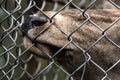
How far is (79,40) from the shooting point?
2.89m

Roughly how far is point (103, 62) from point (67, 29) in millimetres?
362

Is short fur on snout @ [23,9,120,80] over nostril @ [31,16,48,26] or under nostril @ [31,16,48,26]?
under

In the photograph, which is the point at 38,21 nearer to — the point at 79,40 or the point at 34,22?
the point at 34,22

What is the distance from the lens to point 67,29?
9.35 ft

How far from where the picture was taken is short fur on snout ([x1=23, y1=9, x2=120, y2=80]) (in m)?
2.74

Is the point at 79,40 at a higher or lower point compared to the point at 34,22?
lower

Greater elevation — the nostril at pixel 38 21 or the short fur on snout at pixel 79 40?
the nostril at pixel 38 21

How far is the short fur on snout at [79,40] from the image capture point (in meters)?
2.74

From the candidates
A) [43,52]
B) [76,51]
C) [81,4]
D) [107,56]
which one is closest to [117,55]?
[107,56]

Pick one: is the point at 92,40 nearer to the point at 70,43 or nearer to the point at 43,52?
the point at 70,43

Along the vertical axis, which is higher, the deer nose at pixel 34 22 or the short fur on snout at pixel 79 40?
the deer nose at pixel 34 22

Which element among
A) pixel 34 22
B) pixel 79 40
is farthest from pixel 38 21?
pixel 79 40

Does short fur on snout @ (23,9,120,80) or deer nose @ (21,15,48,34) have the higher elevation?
deer nose @ (21,15,48,34)

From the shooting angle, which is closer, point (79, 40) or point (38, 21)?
point (38, 21)
